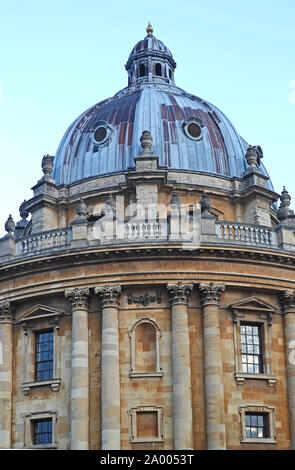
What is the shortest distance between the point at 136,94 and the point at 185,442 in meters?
21.6

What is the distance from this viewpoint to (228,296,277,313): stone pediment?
114 ft

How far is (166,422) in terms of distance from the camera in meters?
32.8

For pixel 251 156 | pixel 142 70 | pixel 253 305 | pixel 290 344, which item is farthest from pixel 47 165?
pixel 290 344

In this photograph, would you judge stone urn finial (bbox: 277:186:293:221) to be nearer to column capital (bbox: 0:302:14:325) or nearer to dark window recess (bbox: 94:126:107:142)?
dark window recess (bbox: 94:126:107:142)

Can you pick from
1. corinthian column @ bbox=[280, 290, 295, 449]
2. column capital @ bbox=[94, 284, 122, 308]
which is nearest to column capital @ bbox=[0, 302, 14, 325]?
column capital @ bbox=[94, 284, 122, 308]

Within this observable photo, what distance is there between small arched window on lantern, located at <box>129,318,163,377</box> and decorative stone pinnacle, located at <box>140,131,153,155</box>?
32.2 ft

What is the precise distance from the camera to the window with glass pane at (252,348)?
34.5 metres

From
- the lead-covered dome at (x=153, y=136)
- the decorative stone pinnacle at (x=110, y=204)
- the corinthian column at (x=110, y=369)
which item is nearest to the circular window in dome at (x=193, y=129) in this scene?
the lead-covered dome at (x=153, y=136)

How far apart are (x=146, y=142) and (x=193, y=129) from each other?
4.27 m

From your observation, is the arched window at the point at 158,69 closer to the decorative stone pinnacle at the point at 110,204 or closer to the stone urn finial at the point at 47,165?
the stone urn finial at the point at 47,165

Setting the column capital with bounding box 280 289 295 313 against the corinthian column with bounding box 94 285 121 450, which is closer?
the corinthian column with bounding box 94 285 121 450

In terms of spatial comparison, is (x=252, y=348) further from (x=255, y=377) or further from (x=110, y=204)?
(x=110, y=204)

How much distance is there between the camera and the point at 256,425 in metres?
33.6

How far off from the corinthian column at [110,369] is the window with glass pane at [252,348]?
5.13 meters
